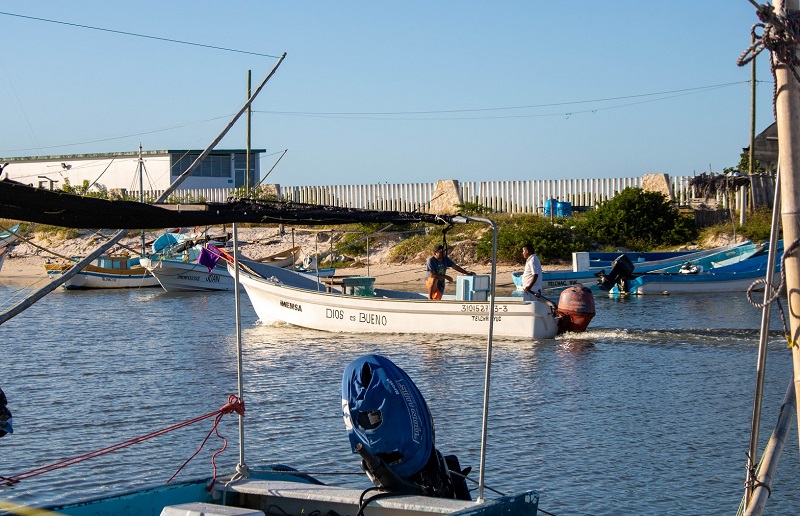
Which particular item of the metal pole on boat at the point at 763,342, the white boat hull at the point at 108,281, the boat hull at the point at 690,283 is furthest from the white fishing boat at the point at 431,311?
the white boat hull at the point at 108,281

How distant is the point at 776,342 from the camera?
1902 centimetres

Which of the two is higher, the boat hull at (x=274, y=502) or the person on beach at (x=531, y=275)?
the person on beach at (x=531, y=275)

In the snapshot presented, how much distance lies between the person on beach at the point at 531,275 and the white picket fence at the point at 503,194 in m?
21.9

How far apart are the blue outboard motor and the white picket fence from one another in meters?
34.3

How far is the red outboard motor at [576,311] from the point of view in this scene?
20.3m

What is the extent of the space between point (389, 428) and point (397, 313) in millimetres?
14297

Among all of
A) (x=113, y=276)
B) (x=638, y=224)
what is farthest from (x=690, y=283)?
(x=113, y=276)

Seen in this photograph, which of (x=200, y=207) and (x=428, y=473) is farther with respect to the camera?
(x=428, y=473)

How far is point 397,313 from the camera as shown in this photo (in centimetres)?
2102

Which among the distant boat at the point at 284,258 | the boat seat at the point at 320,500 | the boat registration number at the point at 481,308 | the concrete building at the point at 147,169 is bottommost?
the boat seat at the point at 320,500

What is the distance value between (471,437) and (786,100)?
24.6ft

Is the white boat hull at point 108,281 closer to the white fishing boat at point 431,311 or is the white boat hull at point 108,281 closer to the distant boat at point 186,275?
the distant boat at point 186,275

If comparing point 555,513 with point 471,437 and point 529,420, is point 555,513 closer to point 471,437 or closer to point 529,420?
point 471,437

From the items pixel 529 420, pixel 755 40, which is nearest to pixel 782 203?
pixel 755 40
